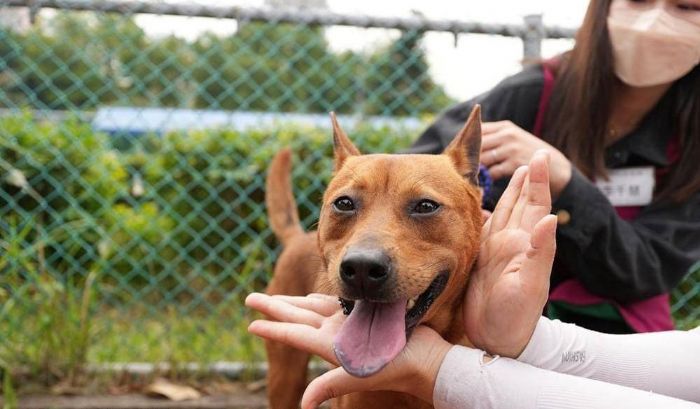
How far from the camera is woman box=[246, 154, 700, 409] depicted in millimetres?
1836

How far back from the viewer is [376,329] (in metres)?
1.89

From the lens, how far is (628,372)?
6.90 feet

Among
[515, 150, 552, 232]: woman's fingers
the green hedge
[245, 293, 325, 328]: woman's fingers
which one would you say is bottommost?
the green hedge

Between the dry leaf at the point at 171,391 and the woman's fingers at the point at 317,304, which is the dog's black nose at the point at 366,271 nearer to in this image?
the woman's fingers at the point at 317,304

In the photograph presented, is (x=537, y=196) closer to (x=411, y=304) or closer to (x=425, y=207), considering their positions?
(x=425, y=207)

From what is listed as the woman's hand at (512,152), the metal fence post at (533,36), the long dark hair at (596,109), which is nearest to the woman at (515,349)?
the woman's hand at (512,152)

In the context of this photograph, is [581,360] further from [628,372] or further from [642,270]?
[642,270]

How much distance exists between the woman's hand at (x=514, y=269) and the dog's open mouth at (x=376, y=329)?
133 mm

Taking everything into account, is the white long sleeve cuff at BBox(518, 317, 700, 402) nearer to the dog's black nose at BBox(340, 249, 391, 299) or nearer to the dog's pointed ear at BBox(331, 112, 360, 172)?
the dog's black nose at BBox(340, 249, 391, 299)

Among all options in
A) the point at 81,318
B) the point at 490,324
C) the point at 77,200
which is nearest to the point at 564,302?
the point at 490,324

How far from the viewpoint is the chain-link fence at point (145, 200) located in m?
3.66

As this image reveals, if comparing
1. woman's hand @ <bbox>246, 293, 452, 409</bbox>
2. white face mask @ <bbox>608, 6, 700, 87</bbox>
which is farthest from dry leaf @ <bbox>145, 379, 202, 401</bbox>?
white face mask @ <bbox>608, 6, 700, 87</bbox>

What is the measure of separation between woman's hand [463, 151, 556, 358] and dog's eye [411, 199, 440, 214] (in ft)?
0.61

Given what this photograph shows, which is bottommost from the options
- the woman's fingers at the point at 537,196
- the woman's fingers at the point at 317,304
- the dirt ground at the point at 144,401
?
the dirt ground at the point at 144,401
